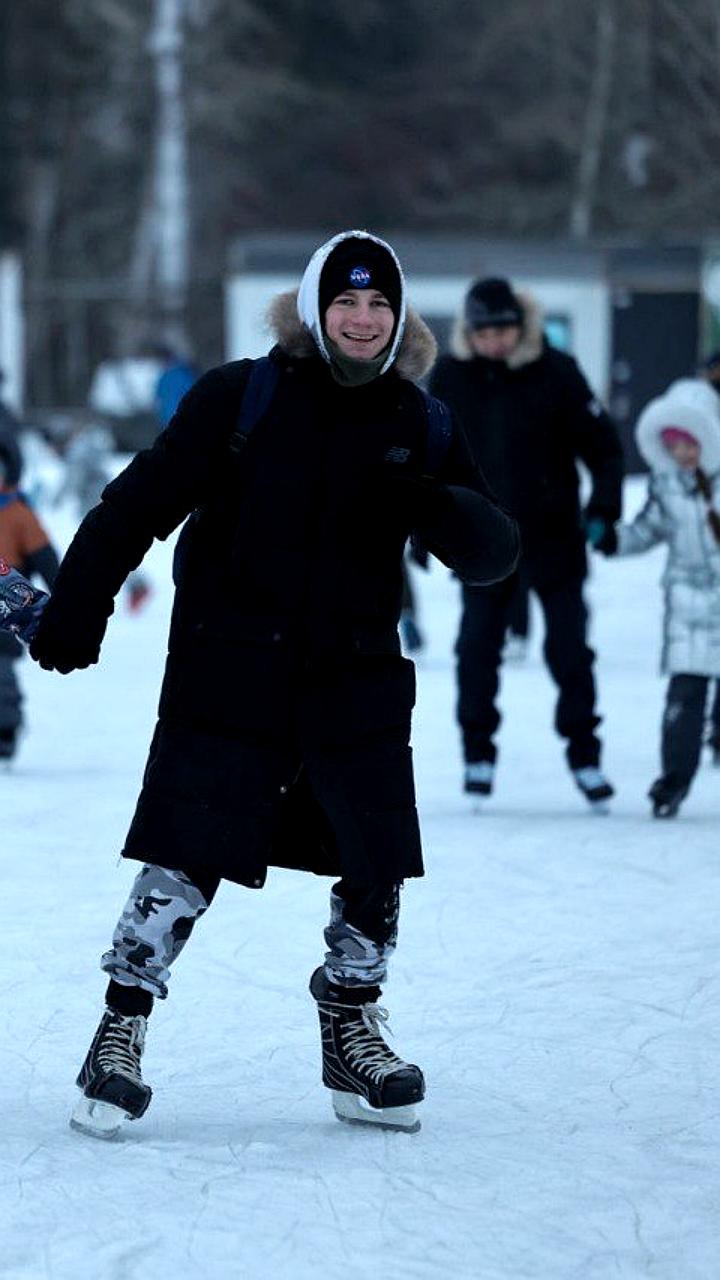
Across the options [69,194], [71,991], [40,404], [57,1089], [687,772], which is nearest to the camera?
[57,1089]

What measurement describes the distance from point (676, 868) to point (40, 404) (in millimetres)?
28446

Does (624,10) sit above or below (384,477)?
above

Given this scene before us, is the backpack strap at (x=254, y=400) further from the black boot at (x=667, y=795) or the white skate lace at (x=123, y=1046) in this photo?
the black boot at (x=667, y=795)

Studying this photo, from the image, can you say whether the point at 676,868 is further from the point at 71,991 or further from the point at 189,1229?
the point at 189,1229

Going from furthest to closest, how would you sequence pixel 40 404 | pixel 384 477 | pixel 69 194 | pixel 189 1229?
1. pixel 69 194
2. pixel 40 404
3. pixel 384 477
4. pixel 189 1229

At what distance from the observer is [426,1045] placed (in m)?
4.64

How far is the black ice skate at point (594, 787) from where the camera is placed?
754cm

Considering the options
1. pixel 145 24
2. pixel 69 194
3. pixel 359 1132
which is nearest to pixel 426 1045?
pixel 359 1132

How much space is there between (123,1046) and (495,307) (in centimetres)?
387

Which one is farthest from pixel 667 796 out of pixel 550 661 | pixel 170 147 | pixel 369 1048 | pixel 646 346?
pixel 170 147

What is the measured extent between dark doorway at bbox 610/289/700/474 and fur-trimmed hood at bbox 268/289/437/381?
1872 centimetres

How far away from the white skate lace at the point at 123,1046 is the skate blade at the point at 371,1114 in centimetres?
32

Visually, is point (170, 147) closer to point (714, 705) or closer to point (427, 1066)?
point (714, 705)

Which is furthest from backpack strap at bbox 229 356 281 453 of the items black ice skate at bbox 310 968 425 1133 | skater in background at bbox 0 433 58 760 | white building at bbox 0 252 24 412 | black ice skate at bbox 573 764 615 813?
white building at bbox 0 252 24 412
